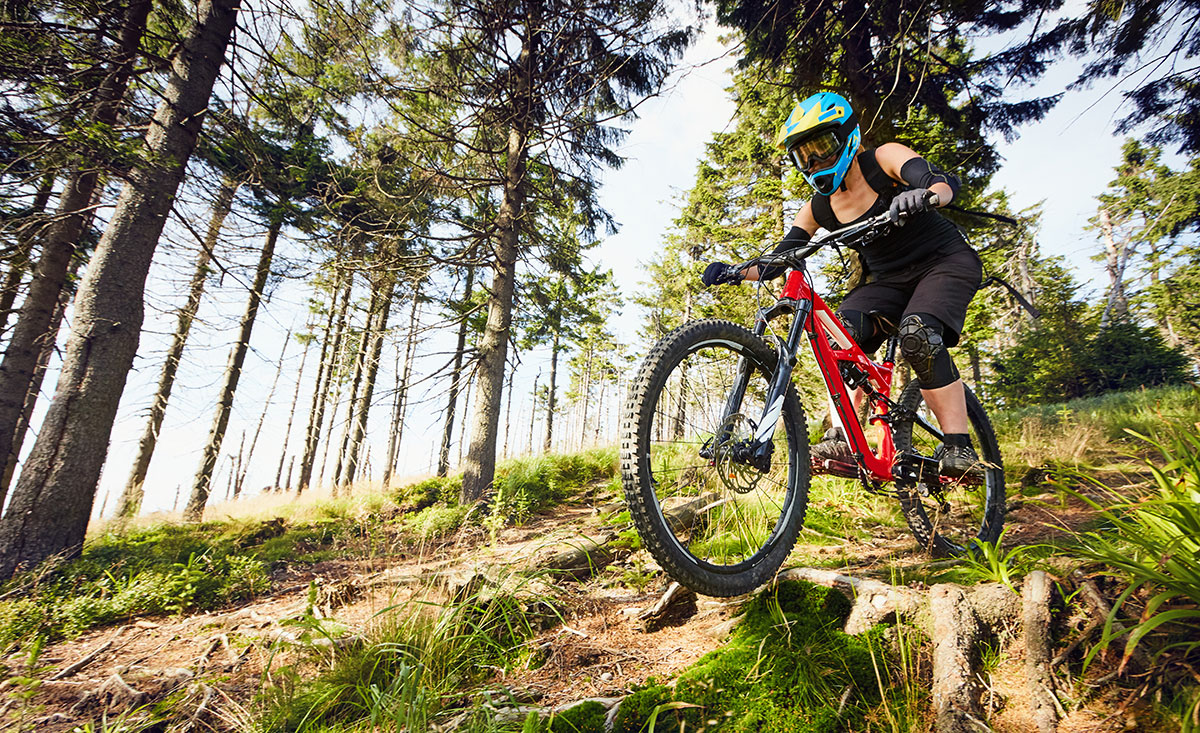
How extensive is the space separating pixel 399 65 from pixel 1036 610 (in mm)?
8610

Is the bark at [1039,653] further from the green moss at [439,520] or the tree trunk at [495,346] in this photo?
the tree trunk at [495,346]

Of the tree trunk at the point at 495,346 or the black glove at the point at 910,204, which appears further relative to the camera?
the tree trunk at the point at 495,346

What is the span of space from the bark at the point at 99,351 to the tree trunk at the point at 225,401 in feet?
16.3

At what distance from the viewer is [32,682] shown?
2.42m

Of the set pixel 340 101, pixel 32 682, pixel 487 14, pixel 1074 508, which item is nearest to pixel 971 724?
pixel 1074 508

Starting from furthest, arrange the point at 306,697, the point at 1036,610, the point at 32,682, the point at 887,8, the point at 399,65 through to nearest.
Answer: the point at 399,65, the point at 887,8, the point at 32,682, the point at 306,697, the point at 1036,610

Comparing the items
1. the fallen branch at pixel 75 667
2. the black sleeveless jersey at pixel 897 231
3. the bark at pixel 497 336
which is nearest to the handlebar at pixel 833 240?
the black sleeveless jersey at pixel 897 231

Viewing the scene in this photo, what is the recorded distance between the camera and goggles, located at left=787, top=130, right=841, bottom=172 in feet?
7.55

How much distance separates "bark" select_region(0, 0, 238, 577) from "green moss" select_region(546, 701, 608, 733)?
22.2 feet

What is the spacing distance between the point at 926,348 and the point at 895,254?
2.26ft

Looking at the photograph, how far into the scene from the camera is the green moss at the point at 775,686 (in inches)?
52.3

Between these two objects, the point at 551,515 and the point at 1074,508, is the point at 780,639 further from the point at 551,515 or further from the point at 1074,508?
the point at 551,515

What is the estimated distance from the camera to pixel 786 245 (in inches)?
98.8

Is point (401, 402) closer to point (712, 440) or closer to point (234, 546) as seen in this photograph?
point (234, 546)
